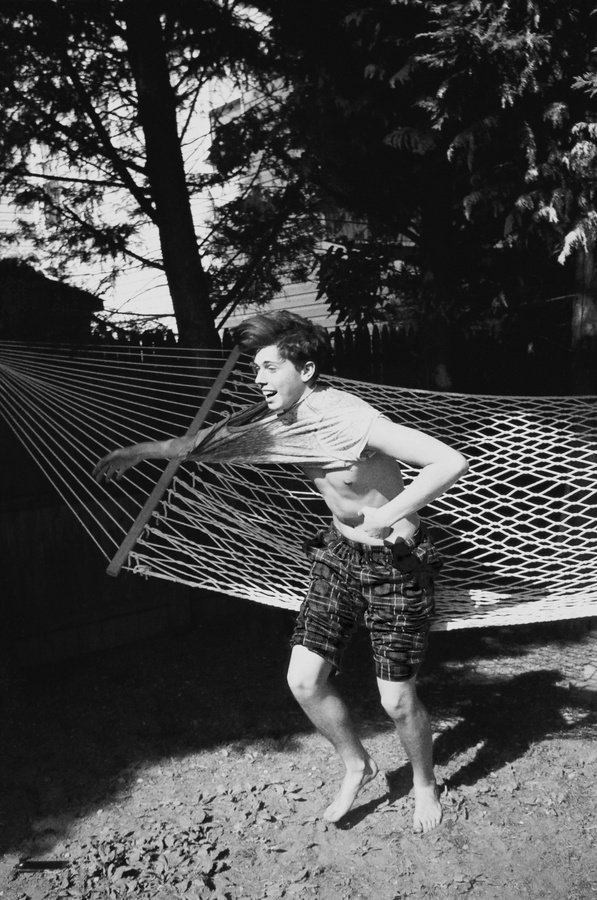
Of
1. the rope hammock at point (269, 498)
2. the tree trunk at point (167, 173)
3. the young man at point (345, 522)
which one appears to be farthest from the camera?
the tree trunk at point (167, 173)

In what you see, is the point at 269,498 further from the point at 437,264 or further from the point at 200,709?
the point at 437,264

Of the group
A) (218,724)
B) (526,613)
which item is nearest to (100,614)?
(218,724)

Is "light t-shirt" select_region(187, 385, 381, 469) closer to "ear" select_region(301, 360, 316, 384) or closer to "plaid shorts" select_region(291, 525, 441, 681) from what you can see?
"ear" select_region(301, 360, 316, 384)

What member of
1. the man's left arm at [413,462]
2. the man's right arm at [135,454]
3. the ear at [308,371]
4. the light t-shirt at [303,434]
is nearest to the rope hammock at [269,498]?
the man's right arm at [135,454]

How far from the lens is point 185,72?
14.8ft

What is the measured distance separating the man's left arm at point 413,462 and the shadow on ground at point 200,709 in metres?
1.12

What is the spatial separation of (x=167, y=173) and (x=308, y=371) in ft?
6.30

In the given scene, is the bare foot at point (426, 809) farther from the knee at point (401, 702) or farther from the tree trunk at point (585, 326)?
the tree trunk at point (585, 326)

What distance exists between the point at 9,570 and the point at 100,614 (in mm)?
509

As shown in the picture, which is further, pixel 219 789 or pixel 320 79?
pixel 320 79

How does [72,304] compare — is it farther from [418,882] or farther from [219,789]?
[418,882]

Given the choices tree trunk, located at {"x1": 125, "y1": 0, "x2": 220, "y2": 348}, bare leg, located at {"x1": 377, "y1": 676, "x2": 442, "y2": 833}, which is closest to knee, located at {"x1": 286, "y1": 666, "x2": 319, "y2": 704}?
bare leg, located at {"x1": 377, "y1": 676, "x2": 442, "y2": 833}

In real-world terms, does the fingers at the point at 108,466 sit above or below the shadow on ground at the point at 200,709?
above

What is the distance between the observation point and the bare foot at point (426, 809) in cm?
283
